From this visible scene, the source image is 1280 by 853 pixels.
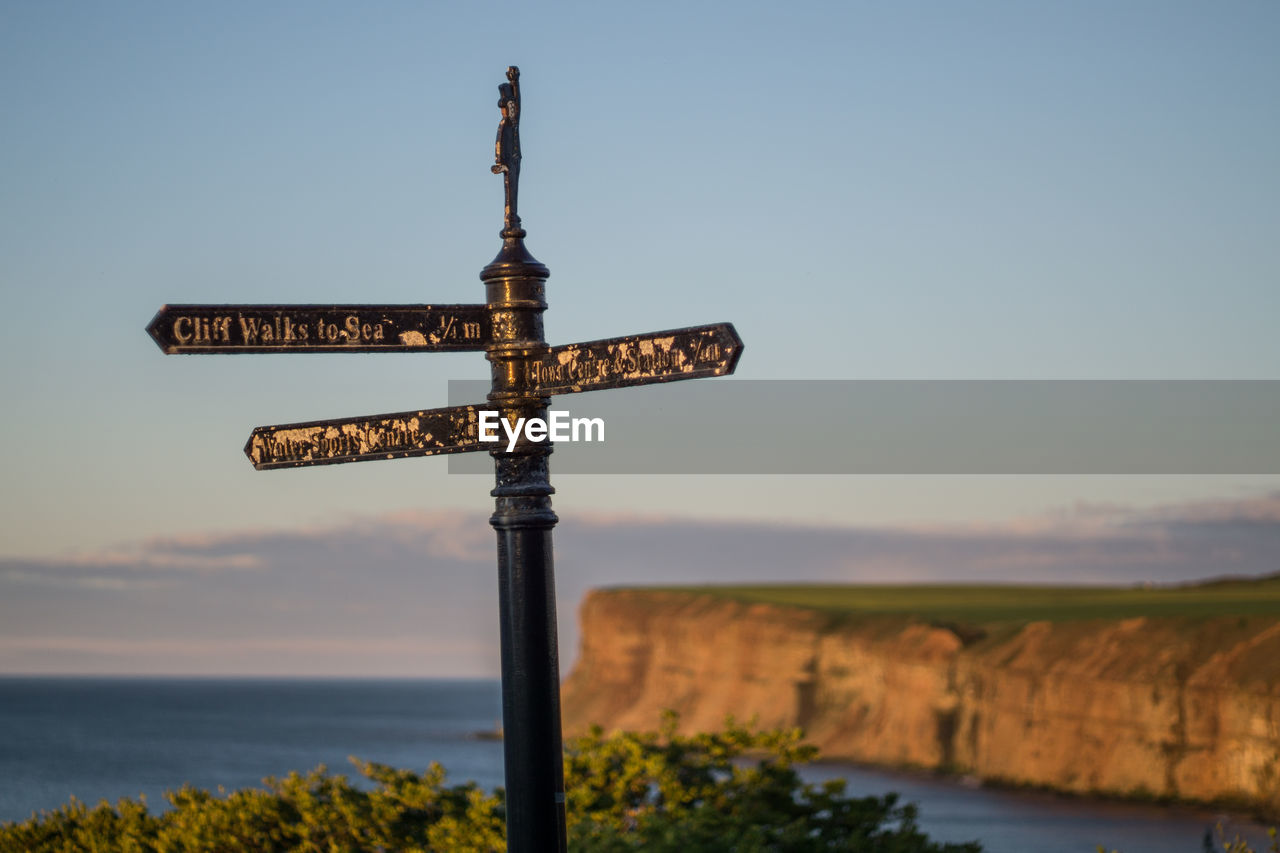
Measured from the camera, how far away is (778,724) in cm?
8162

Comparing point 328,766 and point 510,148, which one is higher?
point 510,148

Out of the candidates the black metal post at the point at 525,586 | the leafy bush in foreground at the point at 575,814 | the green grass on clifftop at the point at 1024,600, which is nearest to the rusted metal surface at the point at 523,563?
the black metal post at the point at 525,586

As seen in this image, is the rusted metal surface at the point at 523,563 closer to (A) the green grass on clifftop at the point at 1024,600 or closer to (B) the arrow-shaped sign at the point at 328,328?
(B) the arrow-shaped sign at the point at 328,328

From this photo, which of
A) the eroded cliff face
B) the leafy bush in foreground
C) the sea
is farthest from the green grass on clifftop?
the leafy bush in foreground

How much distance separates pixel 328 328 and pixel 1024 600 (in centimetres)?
8995

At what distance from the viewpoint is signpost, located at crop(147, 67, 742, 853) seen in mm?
5852

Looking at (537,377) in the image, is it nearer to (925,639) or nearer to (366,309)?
(366,309)

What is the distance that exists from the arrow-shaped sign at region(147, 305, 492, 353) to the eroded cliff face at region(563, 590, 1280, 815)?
52.6 metres

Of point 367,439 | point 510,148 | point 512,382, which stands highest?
point 510,148

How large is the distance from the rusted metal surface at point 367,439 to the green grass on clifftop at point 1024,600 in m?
59.1

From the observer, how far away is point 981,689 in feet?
224

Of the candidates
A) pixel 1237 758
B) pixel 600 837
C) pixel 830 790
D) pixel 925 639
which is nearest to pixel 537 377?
pixel 600 837

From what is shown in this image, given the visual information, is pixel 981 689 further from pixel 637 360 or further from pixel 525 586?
pixel 637 360

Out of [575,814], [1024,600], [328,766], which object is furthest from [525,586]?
[1024,600]
